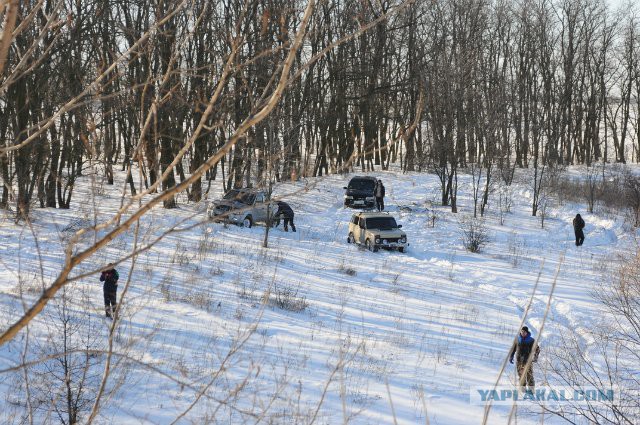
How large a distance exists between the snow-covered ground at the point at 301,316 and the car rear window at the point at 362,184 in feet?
18.2

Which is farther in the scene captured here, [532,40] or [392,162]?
[392,162]

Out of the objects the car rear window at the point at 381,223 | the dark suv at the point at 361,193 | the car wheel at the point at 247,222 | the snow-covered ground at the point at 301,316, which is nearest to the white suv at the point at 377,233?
the car rear window at the point at 381,223

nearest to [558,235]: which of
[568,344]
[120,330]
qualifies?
[568,344]

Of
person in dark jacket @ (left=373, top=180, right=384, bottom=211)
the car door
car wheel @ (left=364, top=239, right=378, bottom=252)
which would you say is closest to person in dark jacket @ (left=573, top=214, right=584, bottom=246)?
car wheel @ (left=364, top=239, right=378, bottom=252)

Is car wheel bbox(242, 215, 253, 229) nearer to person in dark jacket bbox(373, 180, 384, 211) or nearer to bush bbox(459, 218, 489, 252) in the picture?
person in dark jacket bbox(373, 180, 384, 211)

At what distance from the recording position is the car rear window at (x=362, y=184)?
2925 centimetres

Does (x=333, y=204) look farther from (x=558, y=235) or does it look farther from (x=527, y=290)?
(x=527, y=290)

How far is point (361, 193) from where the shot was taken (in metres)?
29.0

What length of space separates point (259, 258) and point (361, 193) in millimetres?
13041

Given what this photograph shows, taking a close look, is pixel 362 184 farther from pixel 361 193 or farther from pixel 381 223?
pixel 381 223

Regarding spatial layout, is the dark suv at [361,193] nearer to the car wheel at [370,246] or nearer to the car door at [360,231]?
the car door at [360,231]

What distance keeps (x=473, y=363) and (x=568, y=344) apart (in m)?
2.67

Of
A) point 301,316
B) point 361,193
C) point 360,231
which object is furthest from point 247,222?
point 301,316

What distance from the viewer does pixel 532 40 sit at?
153 feet
